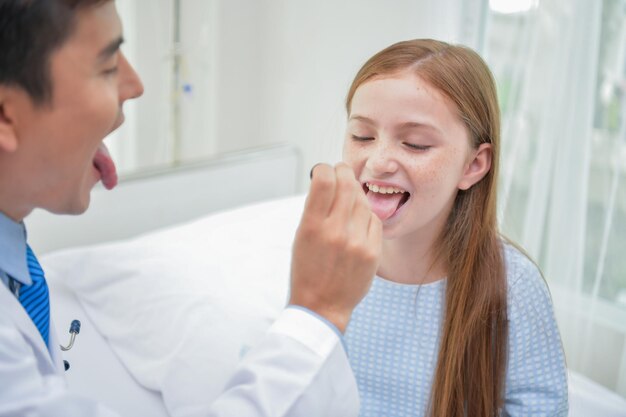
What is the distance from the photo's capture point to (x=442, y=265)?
115 centimetres

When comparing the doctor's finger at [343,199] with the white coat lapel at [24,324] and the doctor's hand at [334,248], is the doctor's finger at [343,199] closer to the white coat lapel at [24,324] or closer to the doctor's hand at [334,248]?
the doctor's hand at [334,248]

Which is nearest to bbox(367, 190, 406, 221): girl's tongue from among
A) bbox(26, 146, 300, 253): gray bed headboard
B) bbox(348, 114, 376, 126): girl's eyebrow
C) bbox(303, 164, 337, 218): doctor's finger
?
bbox(348, 114, 376, 126): girl's eyebrow

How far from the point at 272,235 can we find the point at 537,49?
0.89 meters

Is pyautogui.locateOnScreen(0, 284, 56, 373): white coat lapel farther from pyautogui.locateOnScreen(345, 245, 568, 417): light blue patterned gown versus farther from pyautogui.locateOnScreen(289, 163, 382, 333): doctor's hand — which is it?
pyautogui.locateOnScreen(345, 245, 568, 417): light blue patterned gown

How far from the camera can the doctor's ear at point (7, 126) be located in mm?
642

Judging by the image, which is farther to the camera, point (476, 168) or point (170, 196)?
point (170, 196)

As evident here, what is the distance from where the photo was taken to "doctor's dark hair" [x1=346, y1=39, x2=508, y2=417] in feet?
3.42

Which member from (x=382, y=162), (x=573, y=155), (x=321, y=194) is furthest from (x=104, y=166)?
(x=573, y=155)

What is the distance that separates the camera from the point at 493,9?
1720 mm

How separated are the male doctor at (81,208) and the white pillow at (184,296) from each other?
1.84ft

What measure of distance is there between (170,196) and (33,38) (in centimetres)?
132

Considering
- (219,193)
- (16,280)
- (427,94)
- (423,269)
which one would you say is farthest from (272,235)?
(16,280)

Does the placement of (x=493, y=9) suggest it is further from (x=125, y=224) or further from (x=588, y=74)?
(x=125, y=224)

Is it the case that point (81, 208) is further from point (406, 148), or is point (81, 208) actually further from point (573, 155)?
point (573, 155)
